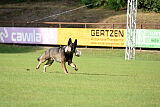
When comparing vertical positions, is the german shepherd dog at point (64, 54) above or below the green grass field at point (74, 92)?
above

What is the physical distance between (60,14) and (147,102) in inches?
1515

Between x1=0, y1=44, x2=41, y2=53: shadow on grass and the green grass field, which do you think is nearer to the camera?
the green grass field

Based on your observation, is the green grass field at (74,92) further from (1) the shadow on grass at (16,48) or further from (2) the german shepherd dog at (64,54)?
(1) the shadow on grass at (16,48)

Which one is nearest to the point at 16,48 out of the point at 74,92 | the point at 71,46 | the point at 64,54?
the point at 64,54

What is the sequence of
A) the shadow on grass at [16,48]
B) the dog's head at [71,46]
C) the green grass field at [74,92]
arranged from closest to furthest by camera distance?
1. the green grass field at [74,92]
2. the dog's head at [71,46]
3. the shadow on grass at [16,48]

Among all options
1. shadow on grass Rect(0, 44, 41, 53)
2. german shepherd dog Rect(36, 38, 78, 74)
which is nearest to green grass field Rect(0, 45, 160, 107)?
german shepherd dog Rect(36, 38, 78, 74)

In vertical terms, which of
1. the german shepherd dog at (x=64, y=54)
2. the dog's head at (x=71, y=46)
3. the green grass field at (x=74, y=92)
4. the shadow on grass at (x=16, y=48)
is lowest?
the shadow on grass at (x=16, y=48)

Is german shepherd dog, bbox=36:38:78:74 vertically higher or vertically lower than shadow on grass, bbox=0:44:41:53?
higher

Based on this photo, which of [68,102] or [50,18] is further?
[50,18]

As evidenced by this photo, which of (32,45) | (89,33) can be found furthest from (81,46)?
(32,45)

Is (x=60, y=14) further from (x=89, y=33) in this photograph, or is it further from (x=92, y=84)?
(x=92, y=84)

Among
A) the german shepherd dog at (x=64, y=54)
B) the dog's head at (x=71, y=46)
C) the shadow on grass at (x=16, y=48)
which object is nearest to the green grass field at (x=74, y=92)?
the german shepherd dog at (x=64, y=54)

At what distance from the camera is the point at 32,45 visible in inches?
1437

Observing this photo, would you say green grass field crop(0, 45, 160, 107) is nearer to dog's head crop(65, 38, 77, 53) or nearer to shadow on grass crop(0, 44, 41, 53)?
dog's head crop(65, 38, 77, 53)
